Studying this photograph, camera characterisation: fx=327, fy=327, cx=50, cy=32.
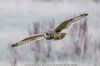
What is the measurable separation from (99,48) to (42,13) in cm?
90

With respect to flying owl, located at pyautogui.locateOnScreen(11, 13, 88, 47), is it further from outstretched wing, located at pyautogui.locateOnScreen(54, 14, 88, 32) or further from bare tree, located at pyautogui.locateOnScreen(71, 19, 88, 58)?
bare tree, located at pyautogui.locateOnScreen(71, 19, 88, 58)

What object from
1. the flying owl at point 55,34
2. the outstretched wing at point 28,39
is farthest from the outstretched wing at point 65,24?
the outstretched wing at point 28,39

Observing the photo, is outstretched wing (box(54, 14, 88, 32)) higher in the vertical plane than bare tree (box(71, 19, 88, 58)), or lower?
higher

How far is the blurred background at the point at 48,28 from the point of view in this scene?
432 cm

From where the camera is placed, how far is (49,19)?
4.41m

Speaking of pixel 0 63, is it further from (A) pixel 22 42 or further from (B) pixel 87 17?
(B) pixel 87 17

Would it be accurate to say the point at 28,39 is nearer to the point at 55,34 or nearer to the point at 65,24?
the point at 55,34

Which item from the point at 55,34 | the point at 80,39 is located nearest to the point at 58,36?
the point at 55,34

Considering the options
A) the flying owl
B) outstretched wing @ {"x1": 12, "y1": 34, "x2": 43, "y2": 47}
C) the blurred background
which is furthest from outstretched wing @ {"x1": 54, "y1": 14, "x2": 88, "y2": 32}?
outstretched wing @ {"x1": 12, "y1": 34, "x2": 43, "y2": 47}

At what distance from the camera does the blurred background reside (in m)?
4.32

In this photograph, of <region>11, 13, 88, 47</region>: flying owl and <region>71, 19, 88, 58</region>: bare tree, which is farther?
<region>71, 19, 88, 58</region>: bare tree

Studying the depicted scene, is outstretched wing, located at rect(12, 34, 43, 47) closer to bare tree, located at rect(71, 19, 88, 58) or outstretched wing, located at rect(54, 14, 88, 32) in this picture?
outstretched wing, located at rect(54, 14, 88, 32)

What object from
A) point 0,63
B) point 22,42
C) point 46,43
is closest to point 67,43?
point 46,43

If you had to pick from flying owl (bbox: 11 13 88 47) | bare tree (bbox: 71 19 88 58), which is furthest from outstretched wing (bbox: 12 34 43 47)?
bare tree (bbox: 71 19 88 58)
